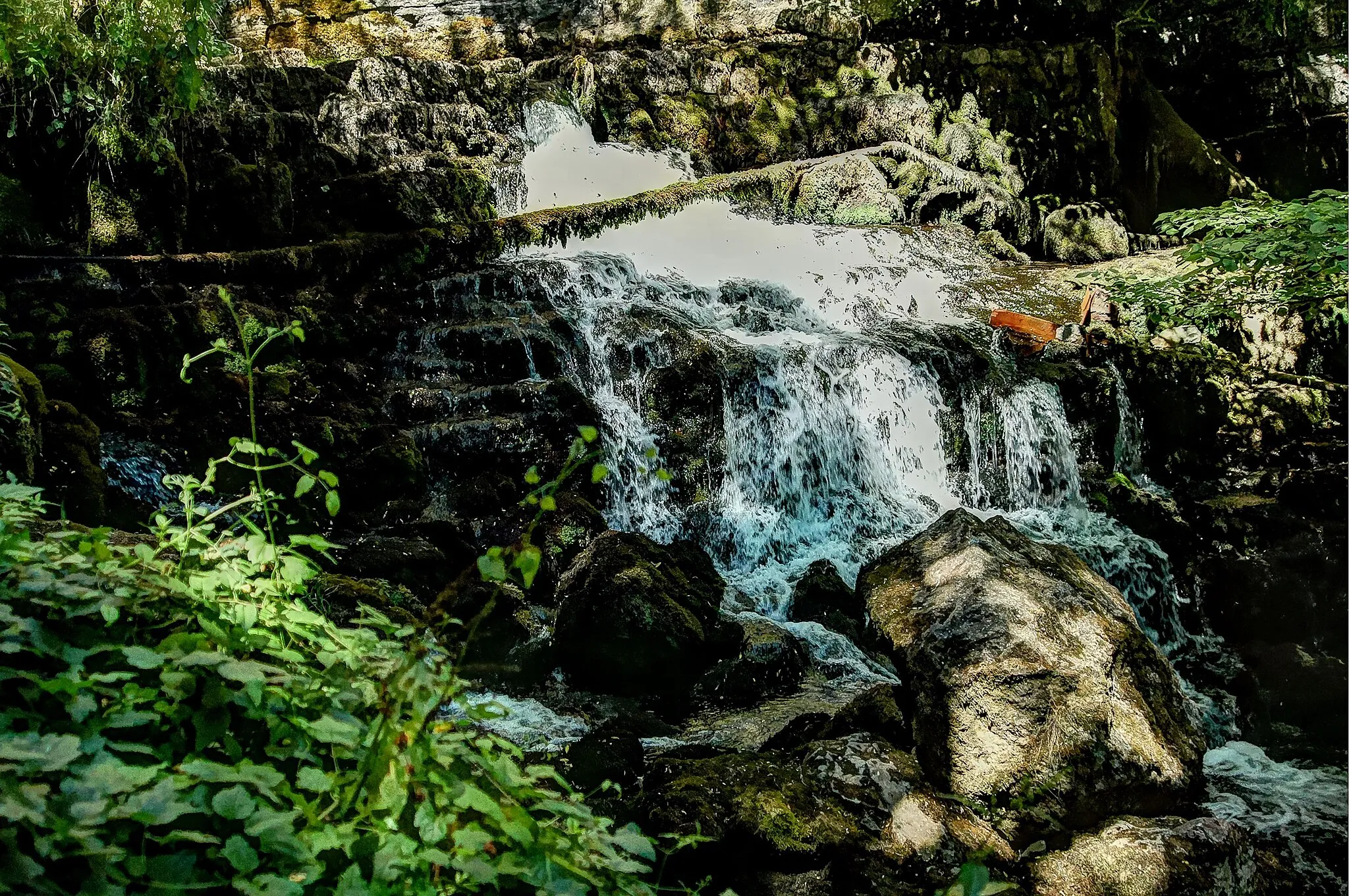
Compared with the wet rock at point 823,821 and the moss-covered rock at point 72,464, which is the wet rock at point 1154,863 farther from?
the moss-covered rock at point 72,464

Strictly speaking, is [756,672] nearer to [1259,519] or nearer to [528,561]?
[528,561]

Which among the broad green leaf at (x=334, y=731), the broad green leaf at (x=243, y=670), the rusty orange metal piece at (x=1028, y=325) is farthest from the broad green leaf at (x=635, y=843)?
the rusty orange metal piece at (x=1028, y=325)

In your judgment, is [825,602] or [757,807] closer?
[757,807]

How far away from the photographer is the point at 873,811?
12.2 feet

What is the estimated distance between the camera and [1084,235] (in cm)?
1384

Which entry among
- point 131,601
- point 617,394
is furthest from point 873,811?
→ point 617,394

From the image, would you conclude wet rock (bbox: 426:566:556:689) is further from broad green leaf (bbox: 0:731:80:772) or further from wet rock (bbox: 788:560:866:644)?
broad green leaf (bbox: 0:731:80:772)

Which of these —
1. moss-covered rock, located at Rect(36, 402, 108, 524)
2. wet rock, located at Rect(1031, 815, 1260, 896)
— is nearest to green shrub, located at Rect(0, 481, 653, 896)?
wet rock, located at Rect(1031, 815, 1260, 896)

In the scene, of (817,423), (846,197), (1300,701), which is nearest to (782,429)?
(817,423)

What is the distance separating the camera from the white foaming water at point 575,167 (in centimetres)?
1318

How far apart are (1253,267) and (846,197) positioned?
25.2 feet

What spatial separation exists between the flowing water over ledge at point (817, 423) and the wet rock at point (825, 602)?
120 mm

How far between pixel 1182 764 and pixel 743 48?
15.2 metres

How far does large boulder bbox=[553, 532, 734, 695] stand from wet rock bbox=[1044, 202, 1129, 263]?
10820 millimetres
